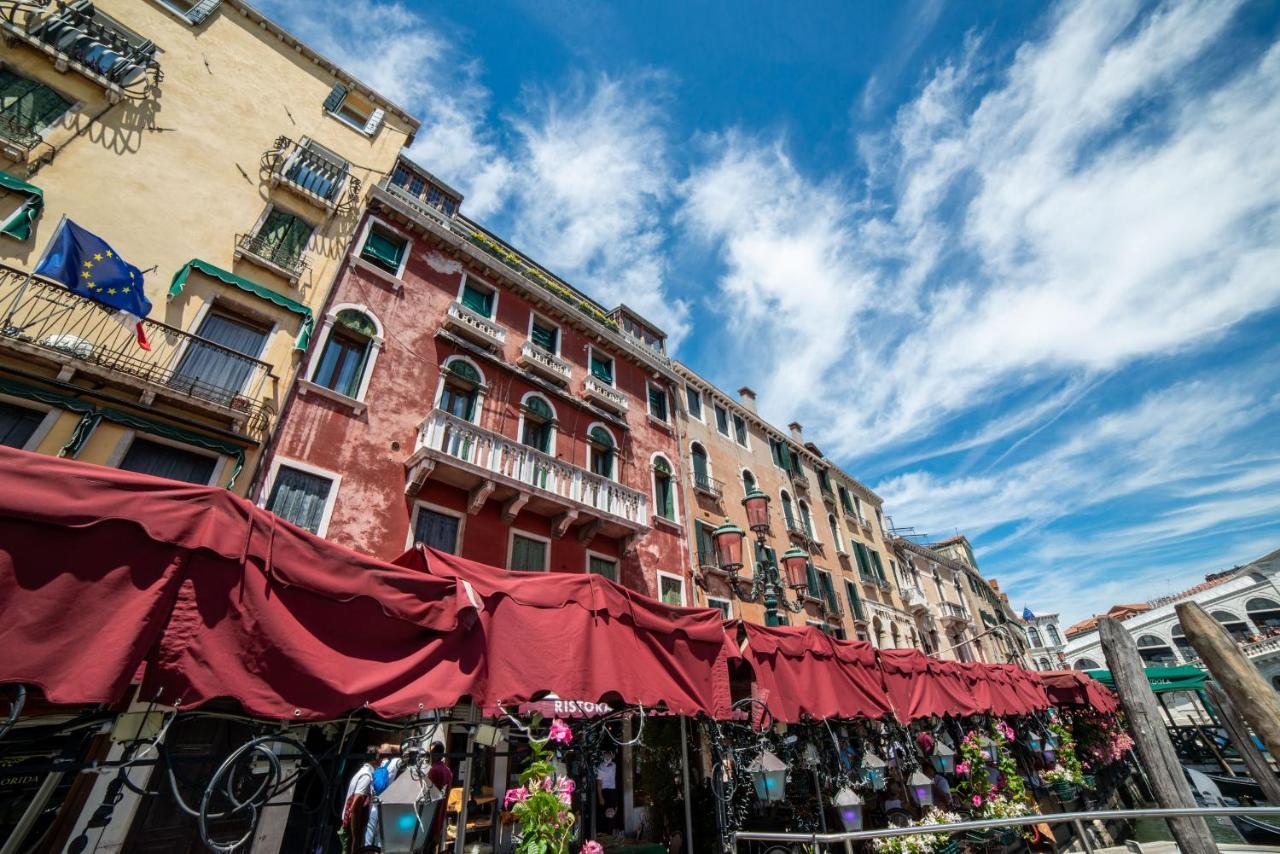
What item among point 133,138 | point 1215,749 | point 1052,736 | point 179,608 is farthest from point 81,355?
point 1215,749

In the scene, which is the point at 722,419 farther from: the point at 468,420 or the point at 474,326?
→ the point at 468,420

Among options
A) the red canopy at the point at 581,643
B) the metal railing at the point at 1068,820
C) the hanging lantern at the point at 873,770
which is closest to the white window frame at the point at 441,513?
the red canopy at the point at 581,643

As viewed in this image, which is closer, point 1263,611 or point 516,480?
point 516,480

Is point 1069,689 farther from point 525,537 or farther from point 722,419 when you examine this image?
point 525,537

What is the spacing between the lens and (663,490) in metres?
17.1

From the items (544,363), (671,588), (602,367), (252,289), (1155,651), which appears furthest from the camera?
(1155,651)

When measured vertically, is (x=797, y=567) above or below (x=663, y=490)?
below

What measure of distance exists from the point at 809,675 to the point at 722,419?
566 inches

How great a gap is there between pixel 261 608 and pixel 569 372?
1222 centimetres

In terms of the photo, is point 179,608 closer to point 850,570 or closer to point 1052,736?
point 1052,736

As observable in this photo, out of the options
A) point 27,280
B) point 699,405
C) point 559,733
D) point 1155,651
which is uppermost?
point 699,405

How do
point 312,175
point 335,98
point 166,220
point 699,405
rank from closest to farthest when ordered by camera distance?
point 166,220
point 312,175
point 335,98
point 699,405

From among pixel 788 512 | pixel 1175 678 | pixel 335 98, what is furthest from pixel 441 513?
pixel 1175 678

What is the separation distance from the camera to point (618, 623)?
230 inches
